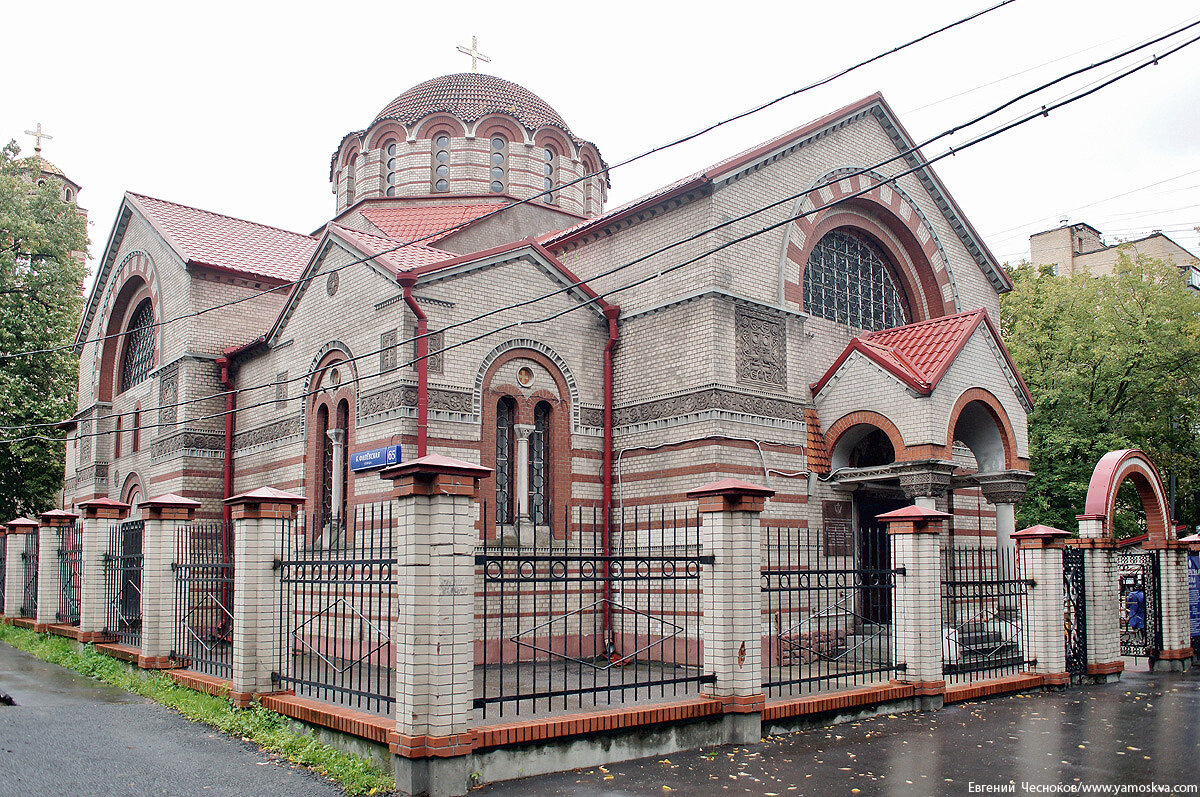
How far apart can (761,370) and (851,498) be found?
8.15 feet

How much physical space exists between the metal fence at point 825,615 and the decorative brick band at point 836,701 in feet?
0.80

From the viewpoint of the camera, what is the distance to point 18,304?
24.1m

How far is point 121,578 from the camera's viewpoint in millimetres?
13609

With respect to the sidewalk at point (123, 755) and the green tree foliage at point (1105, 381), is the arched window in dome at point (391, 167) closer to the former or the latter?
the sidewalk at point (123, 755)

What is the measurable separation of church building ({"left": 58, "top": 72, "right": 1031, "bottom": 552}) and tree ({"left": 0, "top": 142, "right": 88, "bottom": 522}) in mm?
7776

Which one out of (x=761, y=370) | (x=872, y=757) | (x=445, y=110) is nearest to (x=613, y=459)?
(x=761, y=370)

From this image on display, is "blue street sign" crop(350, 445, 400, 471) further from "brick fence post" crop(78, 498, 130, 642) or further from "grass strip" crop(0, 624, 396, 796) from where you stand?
"brick fence post" crop(78, 498, 130, 642)

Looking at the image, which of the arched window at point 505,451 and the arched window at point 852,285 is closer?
the arched window at point 505,451

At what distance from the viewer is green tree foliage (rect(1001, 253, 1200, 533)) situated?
2481cm

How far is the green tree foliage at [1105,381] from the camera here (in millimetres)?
24812

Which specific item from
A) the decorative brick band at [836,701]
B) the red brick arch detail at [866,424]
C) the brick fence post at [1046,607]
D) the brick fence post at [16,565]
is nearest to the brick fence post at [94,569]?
the brick fence post at [16,565]

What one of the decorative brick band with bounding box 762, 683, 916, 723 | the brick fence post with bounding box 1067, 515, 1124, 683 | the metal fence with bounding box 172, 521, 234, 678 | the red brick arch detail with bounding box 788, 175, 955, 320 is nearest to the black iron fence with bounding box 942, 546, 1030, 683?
the brick fence post with bounding box 1067, 515, 1124, 683

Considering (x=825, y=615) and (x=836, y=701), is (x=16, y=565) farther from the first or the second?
(x=836, y=701)

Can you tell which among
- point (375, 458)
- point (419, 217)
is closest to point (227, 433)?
point (375, 458)
